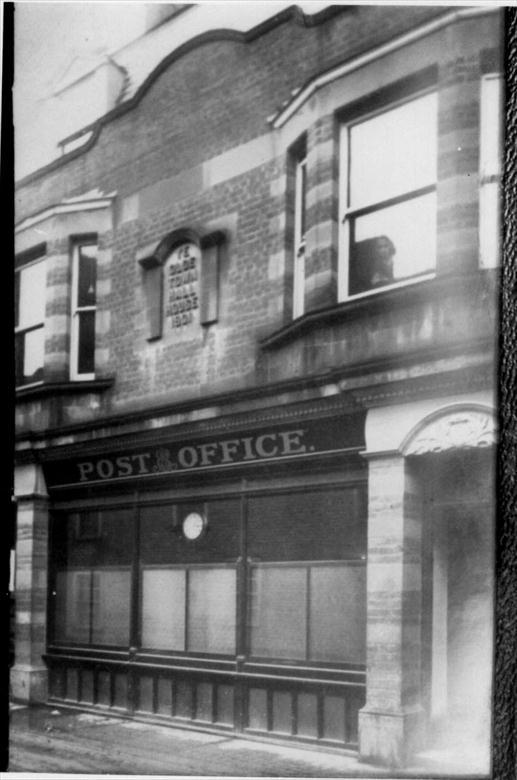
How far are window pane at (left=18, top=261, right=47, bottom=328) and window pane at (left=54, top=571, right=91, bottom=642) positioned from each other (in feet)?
3.76

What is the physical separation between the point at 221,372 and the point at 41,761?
172cm

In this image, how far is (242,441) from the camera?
3941 millimetres

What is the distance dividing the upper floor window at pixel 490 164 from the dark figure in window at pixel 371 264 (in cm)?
40

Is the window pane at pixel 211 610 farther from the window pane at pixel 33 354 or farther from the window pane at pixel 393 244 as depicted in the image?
the window pane at pixel 393 244

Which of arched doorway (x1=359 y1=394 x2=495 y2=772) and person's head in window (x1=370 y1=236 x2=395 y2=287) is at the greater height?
person's head in window (x1=370 y1=236 x2=395 y2=287)

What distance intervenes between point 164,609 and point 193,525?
0.39 meters

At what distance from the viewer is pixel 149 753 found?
356 cm

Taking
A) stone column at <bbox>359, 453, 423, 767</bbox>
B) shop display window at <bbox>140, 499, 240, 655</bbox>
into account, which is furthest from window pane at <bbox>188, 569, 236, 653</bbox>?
stone column at <bbox>359, 453, 423, 767</bbox>

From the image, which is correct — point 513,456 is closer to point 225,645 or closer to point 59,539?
point 225,645

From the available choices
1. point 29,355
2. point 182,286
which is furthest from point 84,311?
point 182,286

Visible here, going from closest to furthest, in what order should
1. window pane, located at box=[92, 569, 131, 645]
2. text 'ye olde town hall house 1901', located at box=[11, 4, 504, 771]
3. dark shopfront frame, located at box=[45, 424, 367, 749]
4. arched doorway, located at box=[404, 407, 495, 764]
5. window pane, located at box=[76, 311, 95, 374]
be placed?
arched doorway, located at box=[404, 407, 495, 764] < text 'ye olde town hall house 1901', located at box=[11, 4, 504, 771] < dark shopfront frame, located at box=[45, 424, 367, 749] < window pane, located at box=[92, 569, 131, 645] < window pane, located at box=[76, 311, 95, 374]

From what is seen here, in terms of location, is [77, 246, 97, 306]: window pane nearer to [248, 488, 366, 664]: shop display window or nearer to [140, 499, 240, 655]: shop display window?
[140, 499, 240, 655]: shop display window

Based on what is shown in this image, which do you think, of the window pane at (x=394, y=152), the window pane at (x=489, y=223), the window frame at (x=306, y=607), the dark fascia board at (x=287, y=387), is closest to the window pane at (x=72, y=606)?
the dark fascia board at (x=287, y=387)

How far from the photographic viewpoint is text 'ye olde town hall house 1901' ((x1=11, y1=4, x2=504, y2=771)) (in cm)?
328
